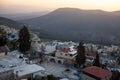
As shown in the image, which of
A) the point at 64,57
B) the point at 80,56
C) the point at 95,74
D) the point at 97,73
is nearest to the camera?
the point at 95,74

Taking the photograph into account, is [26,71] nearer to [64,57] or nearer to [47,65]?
[47,65]

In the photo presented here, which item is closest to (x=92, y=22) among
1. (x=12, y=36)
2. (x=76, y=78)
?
(x=12, y=36)

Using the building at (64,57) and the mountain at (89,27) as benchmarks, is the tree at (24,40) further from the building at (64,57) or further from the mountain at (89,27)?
the mountain at (89,27)

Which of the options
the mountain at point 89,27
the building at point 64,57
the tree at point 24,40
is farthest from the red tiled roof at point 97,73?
the mountain at point 89,27

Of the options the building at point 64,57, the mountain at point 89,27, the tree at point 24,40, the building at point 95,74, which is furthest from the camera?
the mountain at point 89,27

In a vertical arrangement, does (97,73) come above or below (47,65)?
above

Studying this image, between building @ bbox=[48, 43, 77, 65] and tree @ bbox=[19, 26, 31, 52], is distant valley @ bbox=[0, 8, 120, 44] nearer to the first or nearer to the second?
building @ bbox=[48, 43, 77, 65]

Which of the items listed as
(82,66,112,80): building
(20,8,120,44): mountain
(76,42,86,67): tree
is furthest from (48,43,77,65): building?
(20,8,120,44): mountain

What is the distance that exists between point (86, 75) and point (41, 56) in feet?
33.4

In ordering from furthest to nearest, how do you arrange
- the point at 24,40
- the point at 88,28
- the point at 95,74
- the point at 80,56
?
1. the point at 88,28
2. the point at 24,40
3. the point at 80,56
4. the point at 95,74

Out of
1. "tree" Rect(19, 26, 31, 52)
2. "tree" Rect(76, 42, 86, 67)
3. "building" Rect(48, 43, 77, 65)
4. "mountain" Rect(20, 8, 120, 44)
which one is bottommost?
"mountain" Rect(20, 8, 120, 44)

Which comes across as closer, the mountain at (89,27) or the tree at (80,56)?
the tree at (80,56)

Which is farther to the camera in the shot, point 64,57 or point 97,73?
point 64,57

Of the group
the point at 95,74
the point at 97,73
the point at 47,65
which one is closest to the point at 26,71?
the point at 47,65
